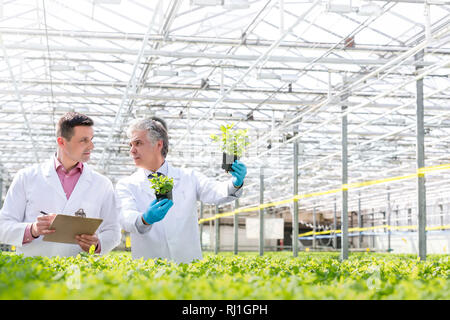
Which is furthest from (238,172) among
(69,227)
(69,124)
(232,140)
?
(69,124)

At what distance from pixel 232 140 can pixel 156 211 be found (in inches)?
29.8

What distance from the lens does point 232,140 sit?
4.03m

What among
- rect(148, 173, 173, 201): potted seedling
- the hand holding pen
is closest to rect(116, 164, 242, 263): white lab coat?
rect(148, 173, 173, 201): potted seedling

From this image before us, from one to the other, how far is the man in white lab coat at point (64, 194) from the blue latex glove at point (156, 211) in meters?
0.51

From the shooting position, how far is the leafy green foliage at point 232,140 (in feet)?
13.0

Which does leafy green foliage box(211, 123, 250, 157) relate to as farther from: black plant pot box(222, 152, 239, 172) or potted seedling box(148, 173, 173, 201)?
potted seedling box(148, 173, 173, 201)

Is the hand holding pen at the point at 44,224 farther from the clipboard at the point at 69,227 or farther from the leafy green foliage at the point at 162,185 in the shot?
the leafy green foliage at the point at 162,185

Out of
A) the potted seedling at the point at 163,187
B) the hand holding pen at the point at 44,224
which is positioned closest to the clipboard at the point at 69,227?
the hand holding pen at the point at 44,224

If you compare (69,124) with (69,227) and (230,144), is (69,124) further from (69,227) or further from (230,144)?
(230,144)

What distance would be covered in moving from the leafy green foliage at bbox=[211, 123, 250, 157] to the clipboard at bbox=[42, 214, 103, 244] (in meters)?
1.04

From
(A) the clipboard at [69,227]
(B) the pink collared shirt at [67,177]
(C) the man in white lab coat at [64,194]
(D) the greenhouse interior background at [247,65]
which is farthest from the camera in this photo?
(D) the greenhouse interior background at [247,65]

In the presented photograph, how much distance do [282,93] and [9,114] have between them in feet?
32.6

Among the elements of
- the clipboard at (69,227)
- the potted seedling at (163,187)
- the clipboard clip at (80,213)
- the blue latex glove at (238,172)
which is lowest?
the clipboard at (69,227)

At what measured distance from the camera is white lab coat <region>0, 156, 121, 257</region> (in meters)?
4.27
